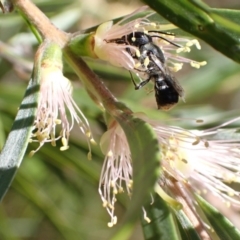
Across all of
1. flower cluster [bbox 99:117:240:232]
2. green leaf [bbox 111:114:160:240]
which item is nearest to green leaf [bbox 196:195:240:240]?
flower cluster [bbox 99:117:240:232]

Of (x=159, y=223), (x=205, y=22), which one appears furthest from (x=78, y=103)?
(x=205, y=22)

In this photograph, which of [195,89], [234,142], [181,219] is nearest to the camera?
[181,219]

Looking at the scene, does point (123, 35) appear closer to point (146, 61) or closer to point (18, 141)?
point (146, 61)

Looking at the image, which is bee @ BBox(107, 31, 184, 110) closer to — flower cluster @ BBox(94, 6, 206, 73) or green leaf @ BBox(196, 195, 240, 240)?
flower cluster @ BBox(94, 6, 206, 73)

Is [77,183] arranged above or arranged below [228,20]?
below

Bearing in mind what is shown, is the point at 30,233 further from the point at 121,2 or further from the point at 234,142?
the point at 234,142

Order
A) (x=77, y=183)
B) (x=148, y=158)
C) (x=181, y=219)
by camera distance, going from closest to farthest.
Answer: (x=148, y=158) → (x=181, y=219) → (x=77, y=183)

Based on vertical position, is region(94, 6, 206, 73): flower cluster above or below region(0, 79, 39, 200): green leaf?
above

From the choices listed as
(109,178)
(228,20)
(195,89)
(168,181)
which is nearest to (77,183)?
(195,89)
